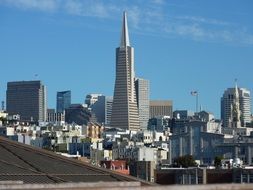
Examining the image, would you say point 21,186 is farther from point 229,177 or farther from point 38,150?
point 229,177

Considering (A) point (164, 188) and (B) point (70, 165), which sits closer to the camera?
(A) point (164, 188)

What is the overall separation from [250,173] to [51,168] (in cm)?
7620

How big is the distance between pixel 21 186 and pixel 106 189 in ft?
7.51

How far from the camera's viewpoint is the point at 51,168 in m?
28.9

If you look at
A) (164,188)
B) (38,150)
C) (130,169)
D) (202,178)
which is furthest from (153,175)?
(164,188)

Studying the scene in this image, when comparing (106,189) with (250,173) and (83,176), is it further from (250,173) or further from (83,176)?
(250,173)

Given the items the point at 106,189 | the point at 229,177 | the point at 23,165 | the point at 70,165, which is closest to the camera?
the point at 106,189

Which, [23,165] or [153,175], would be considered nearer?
[23,165]

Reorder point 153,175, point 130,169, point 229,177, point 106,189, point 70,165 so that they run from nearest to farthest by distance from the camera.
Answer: point 106,189 < point 70,165 < point 229,177 < point 153,175 < point 130,169

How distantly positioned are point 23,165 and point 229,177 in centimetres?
7542

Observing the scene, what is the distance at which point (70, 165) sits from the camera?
30.6 metres

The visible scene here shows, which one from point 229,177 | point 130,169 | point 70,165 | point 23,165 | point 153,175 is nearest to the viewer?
point 23,165

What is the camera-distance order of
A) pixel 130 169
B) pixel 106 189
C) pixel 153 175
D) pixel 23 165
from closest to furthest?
1. pixel 106 189
2. pixel 23 165
3. pixel 153 175
4. pixel 130 169

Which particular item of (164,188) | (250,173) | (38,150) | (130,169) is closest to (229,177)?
(250,173)
